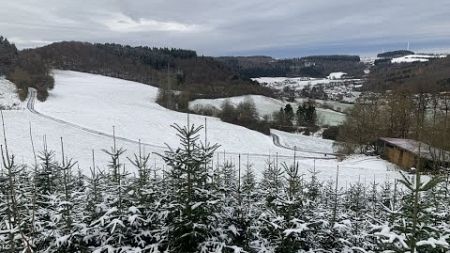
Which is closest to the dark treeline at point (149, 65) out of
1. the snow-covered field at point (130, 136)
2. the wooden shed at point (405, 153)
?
the snow-covered field at point (130, 136)

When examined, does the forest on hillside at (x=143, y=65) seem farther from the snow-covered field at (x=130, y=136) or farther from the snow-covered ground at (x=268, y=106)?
the snow-covered field at (x=130, y=136)

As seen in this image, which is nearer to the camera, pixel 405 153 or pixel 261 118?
pixel 405 153

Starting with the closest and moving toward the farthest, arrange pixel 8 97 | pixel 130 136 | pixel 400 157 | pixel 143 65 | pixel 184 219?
pixel 184 219 < pixel 400 157 < pixel 130 136 < pixel 8 97 < pixel 143 65

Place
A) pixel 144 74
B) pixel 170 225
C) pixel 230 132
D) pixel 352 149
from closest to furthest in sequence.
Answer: pixel 170 225 → pixel 352 149 → pixel 230 132 → pixel 144 74

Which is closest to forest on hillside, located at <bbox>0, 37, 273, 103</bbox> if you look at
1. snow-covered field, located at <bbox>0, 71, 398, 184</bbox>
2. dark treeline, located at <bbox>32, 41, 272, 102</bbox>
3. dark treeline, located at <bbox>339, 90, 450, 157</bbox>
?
dark treeline, located at <bbox>32, 41, 272, 102</bbox>

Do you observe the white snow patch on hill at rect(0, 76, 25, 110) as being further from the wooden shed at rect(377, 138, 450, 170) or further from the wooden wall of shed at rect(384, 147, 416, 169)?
the wooden wall of shed at rect(384, 147, 416, 169)

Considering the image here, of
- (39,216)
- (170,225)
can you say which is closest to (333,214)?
(170,225)

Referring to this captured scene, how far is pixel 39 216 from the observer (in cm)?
905

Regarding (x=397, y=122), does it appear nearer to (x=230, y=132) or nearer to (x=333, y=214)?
(x=230, y=132)

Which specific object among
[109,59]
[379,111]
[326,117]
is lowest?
[326,117]

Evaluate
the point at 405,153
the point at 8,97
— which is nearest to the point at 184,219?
the point at 405,153

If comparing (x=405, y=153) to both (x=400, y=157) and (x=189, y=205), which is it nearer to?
(x=400, y=157)

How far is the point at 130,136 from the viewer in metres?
51.8

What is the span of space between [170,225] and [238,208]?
1.91 metres
